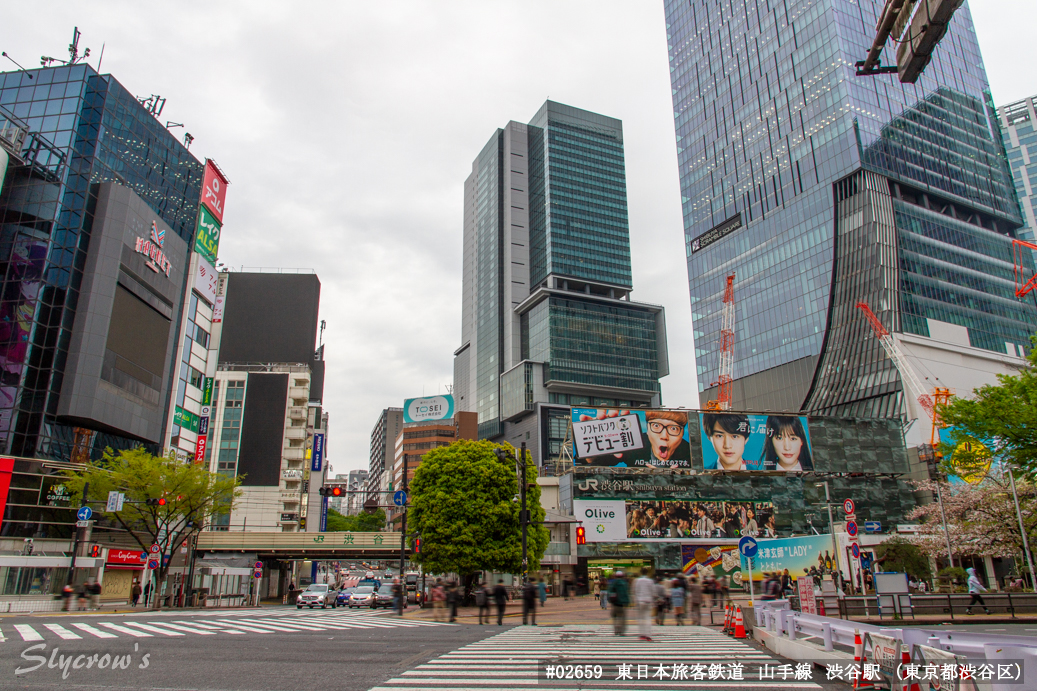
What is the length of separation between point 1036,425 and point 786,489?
148ft

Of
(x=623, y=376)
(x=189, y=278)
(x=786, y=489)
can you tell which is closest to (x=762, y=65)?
(x=623, y=376)

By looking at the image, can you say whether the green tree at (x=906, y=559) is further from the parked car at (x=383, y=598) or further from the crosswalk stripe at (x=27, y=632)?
the crosswalk stripe at (x=27, y=632)

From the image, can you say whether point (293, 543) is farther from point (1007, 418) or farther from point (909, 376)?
point (909, 376)

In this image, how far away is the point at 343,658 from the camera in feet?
43.7

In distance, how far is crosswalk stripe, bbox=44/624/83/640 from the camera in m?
17.2

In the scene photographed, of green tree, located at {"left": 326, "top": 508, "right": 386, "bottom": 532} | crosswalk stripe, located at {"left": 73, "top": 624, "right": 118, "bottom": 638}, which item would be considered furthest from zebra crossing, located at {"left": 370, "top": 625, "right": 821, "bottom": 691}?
green tree, located at {"left": 326, "top": 508, "right": 386, "bottom": 532}

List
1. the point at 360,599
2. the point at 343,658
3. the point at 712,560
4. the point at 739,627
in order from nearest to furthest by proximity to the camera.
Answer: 1. the point at 343,658
2. the point at 739,627
3. the point at 360,599
4. the point at 712,560

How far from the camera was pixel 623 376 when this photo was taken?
157 metres

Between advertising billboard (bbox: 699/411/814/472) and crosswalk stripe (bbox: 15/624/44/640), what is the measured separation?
55205 millimetres

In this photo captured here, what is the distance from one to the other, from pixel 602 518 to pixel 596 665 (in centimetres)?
4838

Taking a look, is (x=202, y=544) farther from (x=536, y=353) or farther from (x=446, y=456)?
(x=536, y=353)

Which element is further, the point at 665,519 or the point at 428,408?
the point at 428,408

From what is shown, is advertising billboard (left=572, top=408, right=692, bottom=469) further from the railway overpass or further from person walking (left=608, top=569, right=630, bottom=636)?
person walking (left=608, top=569, right=630, bottom=636)

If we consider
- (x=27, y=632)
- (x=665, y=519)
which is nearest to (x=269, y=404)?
(x=665, y=519)
